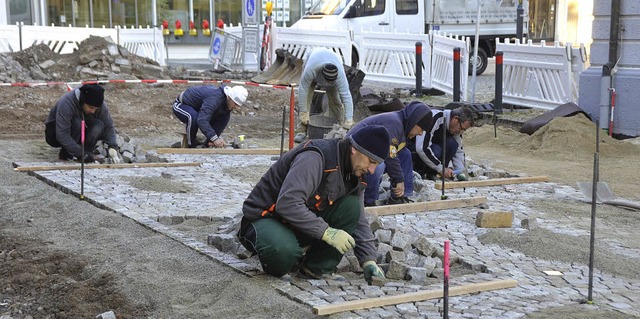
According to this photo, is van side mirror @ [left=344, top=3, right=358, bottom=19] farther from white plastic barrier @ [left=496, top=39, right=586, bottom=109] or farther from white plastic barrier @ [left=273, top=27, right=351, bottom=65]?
white plastic barrier @ [left=496, top=39, right=586, bottom=109]

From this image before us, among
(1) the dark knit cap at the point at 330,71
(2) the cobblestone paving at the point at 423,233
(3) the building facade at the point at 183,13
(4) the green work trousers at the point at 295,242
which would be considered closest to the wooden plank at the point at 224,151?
(2) the cobblestone paving at the point at 423,233

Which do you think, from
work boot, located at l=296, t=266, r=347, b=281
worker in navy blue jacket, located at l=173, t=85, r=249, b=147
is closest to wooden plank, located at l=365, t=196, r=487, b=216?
work boot, located at l=296, t=266, r=347, b=281

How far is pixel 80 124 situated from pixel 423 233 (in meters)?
5.18

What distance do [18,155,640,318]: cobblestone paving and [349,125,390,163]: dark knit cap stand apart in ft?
2.96

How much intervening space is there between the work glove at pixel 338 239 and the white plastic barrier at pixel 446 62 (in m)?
13.1

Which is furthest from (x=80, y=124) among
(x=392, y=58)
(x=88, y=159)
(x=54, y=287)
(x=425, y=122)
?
(x=392, y=58)

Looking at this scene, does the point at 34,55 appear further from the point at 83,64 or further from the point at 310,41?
the point at 310,41

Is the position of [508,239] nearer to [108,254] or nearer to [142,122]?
[108,254]

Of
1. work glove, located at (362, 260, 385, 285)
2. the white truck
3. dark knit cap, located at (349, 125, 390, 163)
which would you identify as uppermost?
the white truck

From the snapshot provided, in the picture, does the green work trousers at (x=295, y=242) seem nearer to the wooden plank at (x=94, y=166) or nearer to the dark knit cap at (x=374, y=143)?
the dark knit cap at (x=374, y=143)

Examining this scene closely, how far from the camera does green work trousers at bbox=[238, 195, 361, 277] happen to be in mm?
5969

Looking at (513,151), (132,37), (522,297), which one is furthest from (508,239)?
(132,37)

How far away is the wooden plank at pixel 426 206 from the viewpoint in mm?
8828

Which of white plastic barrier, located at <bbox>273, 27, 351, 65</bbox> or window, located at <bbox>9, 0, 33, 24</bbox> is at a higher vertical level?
window, located at <bbox>9, 0, 33, 24</bbox>
